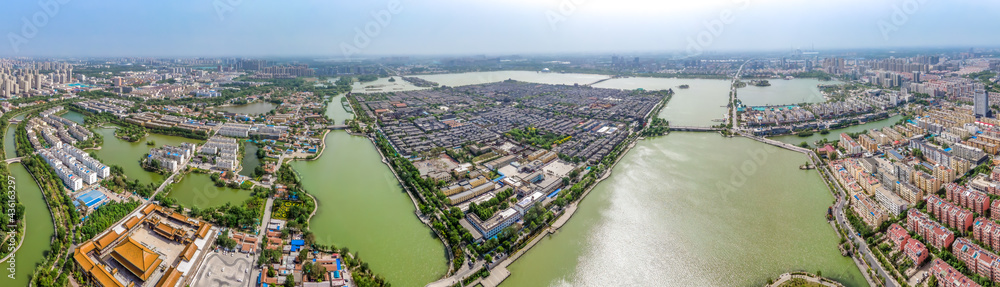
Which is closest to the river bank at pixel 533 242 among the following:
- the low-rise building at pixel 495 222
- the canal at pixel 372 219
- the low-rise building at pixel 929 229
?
the low-rise building at pixel 495 222

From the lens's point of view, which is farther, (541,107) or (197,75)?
(197,75)

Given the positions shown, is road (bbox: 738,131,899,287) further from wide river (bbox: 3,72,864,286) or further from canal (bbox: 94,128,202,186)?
canal (bbox: 94,128,202,186)

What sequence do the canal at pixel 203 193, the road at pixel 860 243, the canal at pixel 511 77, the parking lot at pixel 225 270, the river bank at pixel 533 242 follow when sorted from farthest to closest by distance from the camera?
the canal at pixel 511 77 < the canal at pixel 203 193 < the river bank at pixel 533 242 < the road at pixel 860 243 < the parking lot at pixel 225 270

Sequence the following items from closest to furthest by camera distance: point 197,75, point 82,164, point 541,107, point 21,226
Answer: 1. point 21,226
2. point 82,164
3. point 541,107
4. point 197,75

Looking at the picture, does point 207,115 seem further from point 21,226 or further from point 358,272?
point 358,272

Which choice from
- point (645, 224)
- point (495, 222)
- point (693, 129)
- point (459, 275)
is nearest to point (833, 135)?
point (693, 129)

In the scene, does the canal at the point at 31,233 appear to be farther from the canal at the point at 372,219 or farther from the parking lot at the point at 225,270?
the canal at the point at 372,219

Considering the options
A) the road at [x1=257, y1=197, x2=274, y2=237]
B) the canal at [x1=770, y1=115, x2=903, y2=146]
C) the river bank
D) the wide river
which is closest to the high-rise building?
the canal at [x1=770, y1=115, x2=903, y2=146]

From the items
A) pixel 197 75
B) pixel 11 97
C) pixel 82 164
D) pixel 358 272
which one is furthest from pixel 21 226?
pixel 197 75
